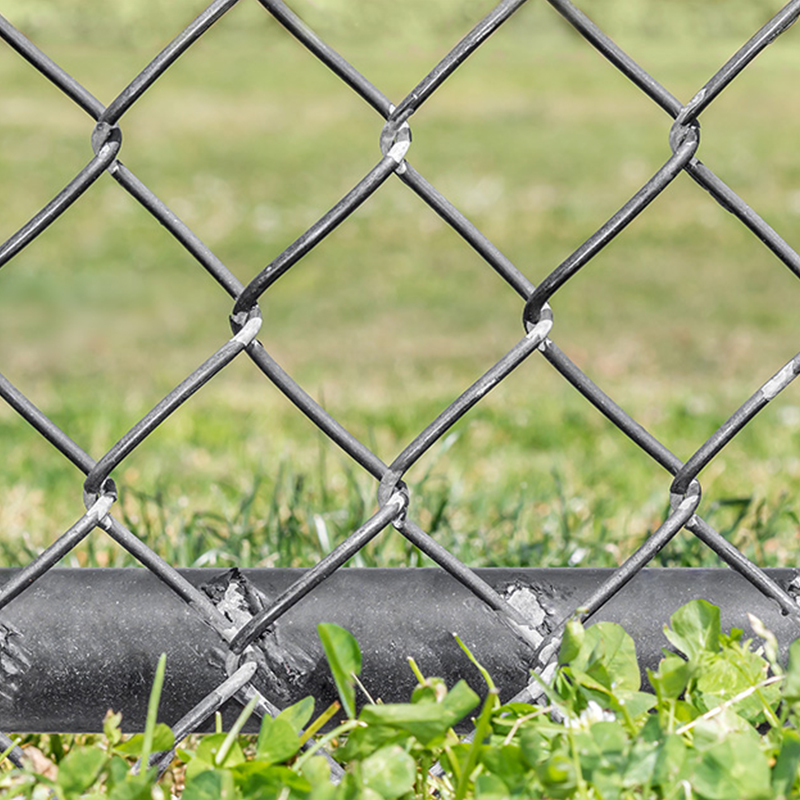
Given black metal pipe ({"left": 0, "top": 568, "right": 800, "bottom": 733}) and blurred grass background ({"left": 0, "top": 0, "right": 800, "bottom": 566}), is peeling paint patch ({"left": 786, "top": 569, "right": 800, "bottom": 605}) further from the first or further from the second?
blurred grass background ({"left": 0, "top": 0, "right": 800, "bottom": 566})

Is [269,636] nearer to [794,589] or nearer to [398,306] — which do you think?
[794,589]

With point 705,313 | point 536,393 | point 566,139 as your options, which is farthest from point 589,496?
point 566,139

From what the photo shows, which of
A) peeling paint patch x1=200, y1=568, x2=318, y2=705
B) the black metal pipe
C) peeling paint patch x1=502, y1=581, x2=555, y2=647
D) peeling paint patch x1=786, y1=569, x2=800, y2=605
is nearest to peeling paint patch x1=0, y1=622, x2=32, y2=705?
the black metal pipe

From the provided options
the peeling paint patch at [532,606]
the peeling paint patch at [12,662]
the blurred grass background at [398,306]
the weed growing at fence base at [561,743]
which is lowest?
the weed growing at fence base at [561,743]

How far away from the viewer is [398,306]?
A: 23.3ft

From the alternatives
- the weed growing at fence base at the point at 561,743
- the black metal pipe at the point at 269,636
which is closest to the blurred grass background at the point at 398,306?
the black metal pipe at the point at 269,636

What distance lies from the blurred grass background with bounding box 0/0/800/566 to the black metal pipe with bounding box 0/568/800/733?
0.71 m

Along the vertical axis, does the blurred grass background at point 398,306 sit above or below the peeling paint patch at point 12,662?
above

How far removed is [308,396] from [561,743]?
1.02 feet

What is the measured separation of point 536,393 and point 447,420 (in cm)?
357

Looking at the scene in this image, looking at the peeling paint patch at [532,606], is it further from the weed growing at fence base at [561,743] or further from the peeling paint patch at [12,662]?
the peeling paint patch at [12,662]

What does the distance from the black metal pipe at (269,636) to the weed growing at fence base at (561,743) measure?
74 millimetres

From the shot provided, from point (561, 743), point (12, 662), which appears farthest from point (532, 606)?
point (12, 662)

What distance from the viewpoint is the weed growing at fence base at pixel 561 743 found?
68cm
